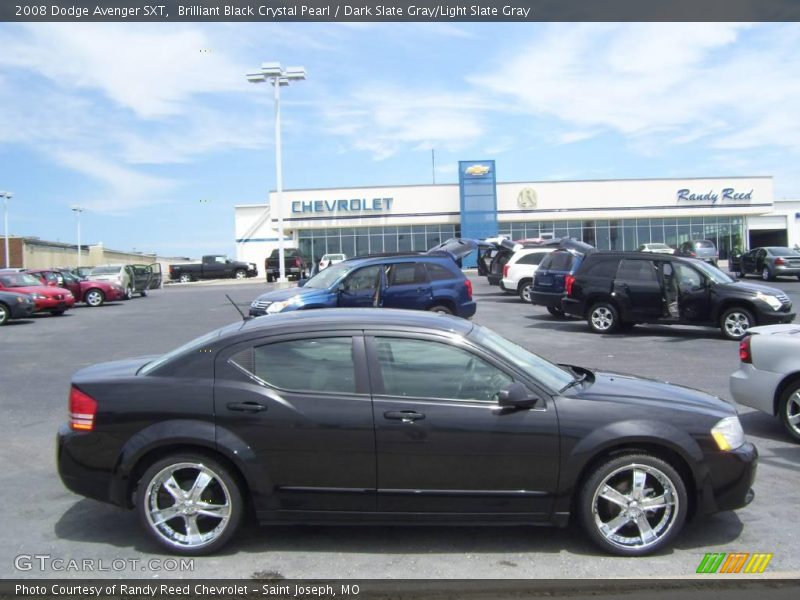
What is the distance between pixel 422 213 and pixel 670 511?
52898mm

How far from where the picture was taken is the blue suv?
1510cm

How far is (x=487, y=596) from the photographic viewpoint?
165 inches

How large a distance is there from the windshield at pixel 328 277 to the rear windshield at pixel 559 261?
6.17 meters

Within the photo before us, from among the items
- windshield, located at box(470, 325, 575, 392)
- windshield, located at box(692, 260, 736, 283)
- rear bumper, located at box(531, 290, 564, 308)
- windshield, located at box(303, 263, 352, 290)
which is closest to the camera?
windshield, located at box(470, 325, 575, 392)

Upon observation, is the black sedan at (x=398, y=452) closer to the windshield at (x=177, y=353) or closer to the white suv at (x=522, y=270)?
the windshield at (x=177, y=353)

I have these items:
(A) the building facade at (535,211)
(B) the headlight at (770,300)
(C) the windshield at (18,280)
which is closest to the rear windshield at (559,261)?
(B) the headlight at (770,300)

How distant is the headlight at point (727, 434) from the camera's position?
15.6 feet

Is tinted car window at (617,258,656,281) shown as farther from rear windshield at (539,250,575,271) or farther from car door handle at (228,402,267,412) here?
car door handle at (228,402,267,412)

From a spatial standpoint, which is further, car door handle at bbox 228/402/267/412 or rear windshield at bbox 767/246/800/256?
rear windshield at bbox 767/246/800/256

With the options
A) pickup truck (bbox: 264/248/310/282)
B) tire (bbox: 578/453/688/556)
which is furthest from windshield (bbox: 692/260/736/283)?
pickup truck (bbox: 264/248/310/282)

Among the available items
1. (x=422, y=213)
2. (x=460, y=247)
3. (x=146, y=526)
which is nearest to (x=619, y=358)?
(x=460, y=247)

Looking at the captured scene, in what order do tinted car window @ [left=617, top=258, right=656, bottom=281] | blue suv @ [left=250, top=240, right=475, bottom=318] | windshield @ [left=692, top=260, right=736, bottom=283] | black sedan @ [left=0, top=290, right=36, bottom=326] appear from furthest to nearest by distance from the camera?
black sedan @ [left=0, top=290, right=36, bottom=326], tinted car window @ [left=617, top=258, right=656, bottom=281], windshield @ [left=692, top=260, right=736, bottom=283], blue suv @ [left=250, top=240, right=475, bottom=318]

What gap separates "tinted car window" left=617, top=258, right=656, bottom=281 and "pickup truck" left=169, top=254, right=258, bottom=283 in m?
43.9

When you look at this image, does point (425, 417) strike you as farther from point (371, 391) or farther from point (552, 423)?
point (552, 423)
